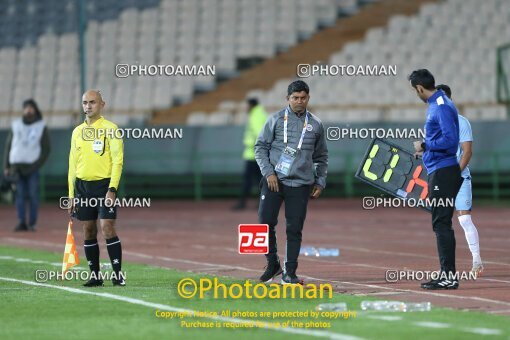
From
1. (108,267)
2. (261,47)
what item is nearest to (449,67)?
(261,47)

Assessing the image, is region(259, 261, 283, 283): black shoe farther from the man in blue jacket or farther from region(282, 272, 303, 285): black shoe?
the man in blue jacket

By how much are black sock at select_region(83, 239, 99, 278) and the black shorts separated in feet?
1.11

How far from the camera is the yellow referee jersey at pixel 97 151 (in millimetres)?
13273

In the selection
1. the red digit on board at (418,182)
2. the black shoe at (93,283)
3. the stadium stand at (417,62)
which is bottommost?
the black shoe at (93,283)

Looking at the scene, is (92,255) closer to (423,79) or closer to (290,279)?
(290,279)

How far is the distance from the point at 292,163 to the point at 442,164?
1.53 m

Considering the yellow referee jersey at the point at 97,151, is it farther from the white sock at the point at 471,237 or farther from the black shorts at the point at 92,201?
the white sock at the point at 471,237

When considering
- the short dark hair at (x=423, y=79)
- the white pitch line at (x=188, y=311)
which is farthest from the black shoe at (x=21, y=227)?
the short dark hair at (x=423, y=79)

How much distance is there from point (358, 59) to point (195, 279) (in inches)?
853

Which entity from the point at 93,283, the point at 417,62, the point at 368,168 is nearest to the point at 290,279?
the point at 368,168

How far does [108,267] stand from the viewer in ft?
51.4

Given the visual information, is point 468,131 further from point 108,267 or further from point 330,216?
point 330,216

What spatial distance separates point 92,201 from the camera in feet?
44.0

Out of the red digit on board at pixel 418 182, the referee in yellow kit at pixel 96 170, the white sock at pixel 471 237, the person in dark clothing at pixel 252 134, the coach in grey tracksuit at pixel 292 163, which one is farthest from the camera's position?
the person in dark clothing at pixel 252 134
